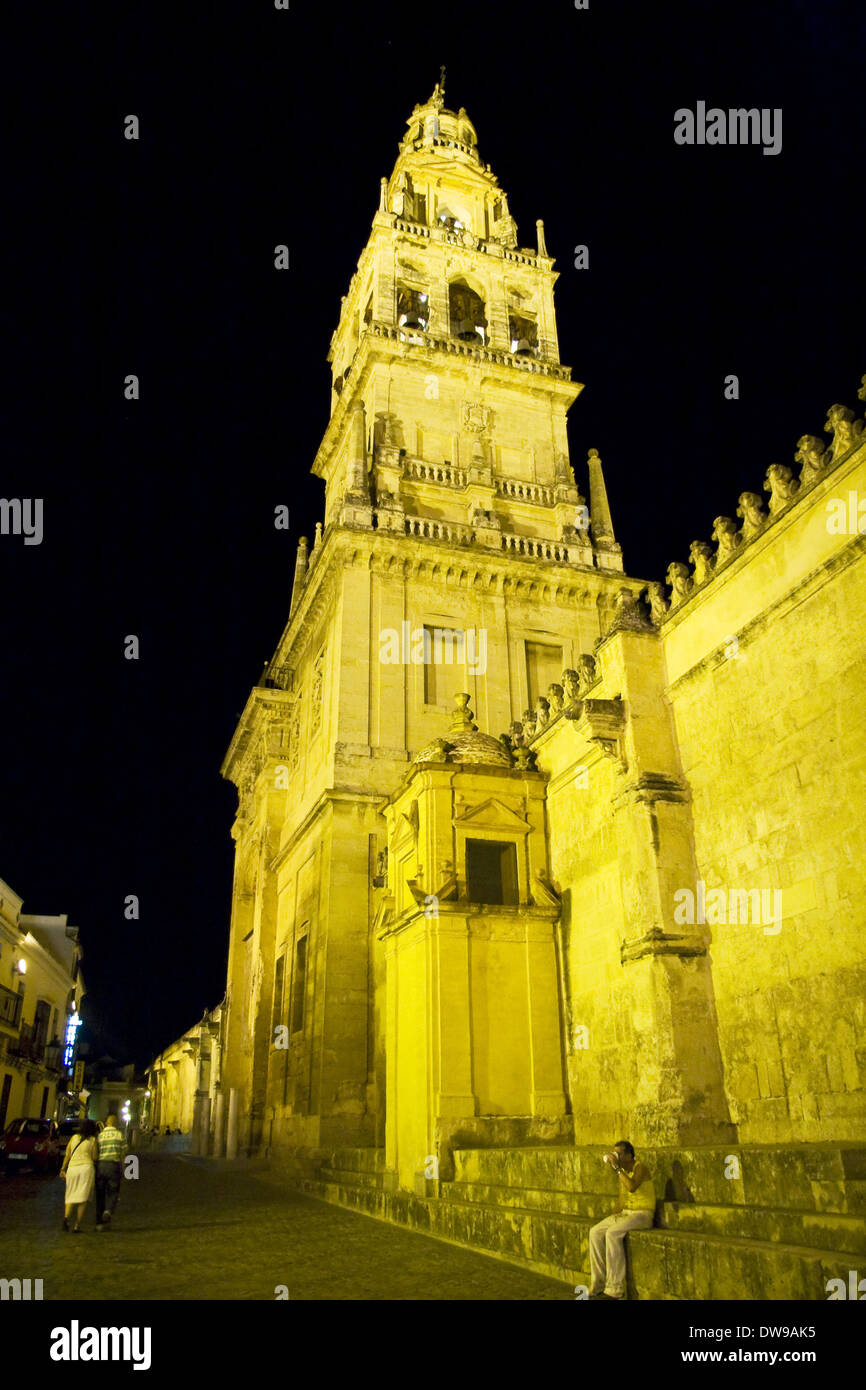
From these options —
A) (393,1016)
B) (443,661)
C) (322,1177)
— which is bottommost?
(322,1177)

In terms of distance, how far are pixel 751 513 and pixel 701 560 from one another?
1094 millimetres

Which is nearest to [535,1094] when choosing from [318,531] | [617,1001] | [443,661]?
[617,1001]

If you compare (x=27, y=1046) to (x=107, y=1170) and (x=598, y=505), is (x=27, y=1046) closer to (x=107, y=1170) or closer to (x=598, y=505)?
(x=107, y=1170)

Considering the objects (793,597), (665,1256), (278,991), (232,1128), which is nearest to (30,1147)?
(232,1128)

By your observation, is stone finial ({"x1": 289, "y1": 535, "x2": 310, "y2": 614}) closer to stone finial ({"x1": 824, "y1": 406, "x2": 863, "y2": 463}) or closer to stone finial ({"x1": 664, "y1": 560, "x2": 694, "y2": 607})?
stone finial ({"x1": 664, "y1": 560, "x2": 694, "y2": 607})

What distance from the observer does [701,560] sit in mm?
11398

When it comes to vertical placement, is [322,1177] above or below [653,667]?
below

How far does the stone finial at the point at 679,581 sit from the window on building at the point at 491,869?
4.69 meters

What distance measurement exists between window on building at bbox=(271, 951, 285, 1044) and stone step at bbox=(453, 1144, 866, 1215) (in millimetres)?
16686

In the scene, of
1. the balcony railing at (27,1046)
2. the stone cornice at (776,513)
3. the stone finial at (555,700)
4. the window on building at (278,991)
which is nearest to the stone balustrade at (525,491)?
the stone finial at (555,700)
